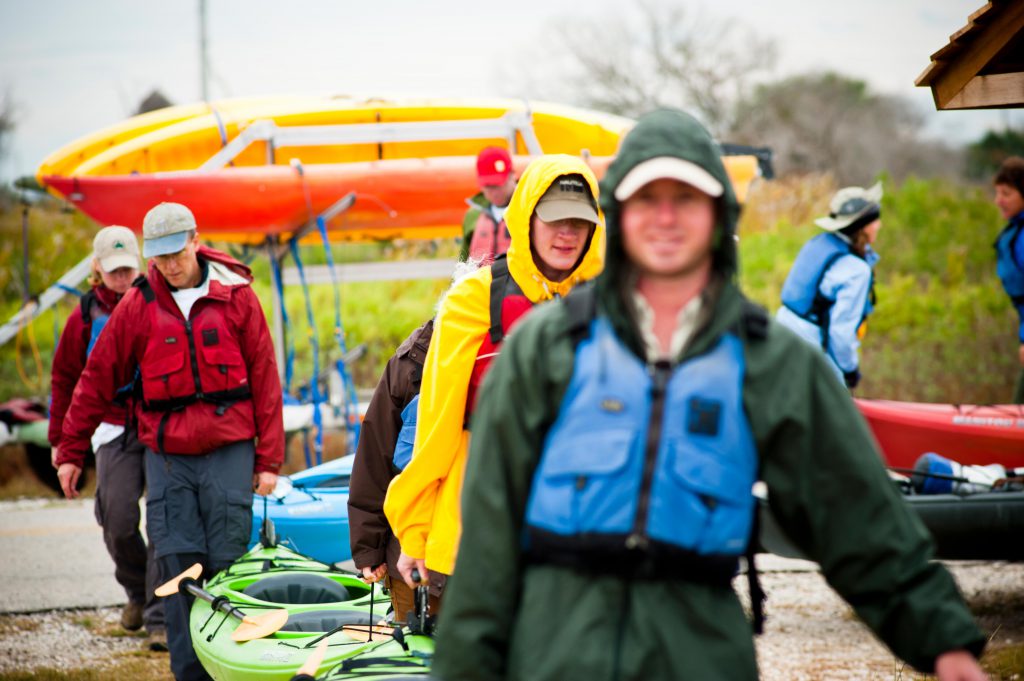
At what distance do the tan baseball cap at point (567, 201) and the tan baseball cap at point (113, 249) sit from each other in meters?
3.84

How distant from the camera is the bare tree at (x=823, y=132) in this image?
30.1m

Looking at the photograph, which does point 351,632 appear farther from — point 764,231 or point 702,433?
point 764,231

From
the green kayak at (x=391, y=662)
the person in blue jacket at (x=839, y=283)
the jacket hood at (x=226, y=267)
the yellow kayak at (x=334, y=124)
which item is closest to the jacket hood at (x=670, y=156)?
the green kayak at (x=391, y=662)

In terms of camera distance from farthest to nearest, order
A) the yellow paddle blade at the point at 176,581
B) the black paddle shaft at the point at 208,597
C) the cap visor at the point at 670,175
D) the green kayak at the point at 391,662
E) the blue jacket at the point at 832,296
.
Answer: the blue jacket at the point at 832,296 → the yellow paddle blade at the point at 176,581 → the black paddle shaft at the point at 208,597 → the green kayak at the point at 391,662 → the cap visor at the point at 670,175

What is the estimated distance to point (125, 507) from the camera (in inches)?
253

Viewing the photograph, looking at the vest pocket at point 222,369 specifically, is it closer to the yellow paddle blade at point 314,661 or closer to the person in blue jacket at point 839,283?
the yellow paddle blade at point 314,661

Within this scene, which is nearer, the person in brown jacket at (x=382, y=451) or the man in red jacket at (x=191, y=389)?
the person in brown jacket at (x=382, y=451)

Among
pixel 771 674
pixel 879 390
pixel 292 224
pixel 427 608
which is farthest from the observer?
pixel 879 390

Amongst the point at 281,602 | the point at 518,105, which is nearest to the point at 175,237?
the point at 281,602

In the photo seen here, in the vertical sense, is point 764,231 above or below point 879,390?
above

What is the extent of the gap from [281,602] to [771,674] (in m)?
2.44

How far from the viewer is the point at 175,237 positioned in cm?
541

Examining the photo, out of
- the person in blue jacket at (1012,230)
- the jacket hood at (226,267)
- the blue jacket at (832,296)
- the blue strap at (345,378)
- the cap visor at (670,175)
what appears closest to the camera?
the cap visor at (670,175)

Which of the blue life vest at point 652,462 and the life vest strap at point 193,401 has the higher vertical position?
the blue life vest at point 652,462
